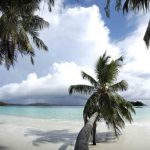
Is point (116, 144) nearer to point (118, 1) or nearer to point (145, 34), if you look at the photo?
point (145, 34)

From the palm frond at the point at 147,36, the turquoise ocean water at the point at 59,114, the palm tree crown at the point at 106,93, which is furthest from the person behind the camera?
the turquoise ocean water at the point at 59,114

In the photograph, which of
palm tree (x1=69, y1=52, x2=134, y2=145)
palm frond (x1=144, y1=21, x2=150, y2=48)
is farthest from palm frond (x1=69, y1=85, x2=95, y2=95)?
palm frond (x1=144, y1=21, x2=150, y2=48)

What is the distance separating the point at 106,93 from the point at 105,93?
57mm

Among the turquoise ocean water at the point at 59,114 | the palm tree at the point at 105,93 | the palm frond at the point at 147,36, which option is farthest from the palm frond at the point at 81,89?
the turquoise ocean water at the point at 59,114

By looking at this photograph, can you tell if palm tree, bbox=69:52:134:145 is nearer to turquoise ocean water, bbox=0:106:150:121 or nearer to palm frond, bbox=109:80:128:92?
palm frond, bbox=109:80:128:92

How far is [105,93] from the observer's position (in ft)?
49.2

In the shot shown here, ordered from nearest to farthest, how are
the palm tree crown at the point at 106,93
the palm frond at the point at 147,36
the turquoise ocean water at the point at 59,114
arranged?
the palm frond at the point at 147,36 < the palm tree crown at the point at 106,93 < the turquoise ocean water at the point at 59,114

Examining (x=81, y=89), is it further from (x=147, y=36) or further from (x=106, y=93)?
(x=147, y=36)

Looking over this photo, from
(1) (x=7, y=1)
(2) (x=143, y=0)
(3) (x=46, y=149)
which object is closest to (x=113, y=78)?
(3) (x=46, y=149)

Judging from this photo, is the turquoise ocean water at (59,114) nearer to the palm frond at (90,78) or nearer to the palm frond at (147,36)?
the palm frond at (90,78)

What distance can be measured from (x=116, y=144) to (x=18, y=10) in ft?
34.8

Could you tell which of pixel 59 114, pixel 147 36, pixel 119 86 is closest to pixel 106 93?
pixel 119 86

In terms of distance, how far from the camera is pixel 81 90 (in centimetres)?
1598

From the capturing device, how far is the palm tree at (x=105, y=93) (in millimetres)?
14873
